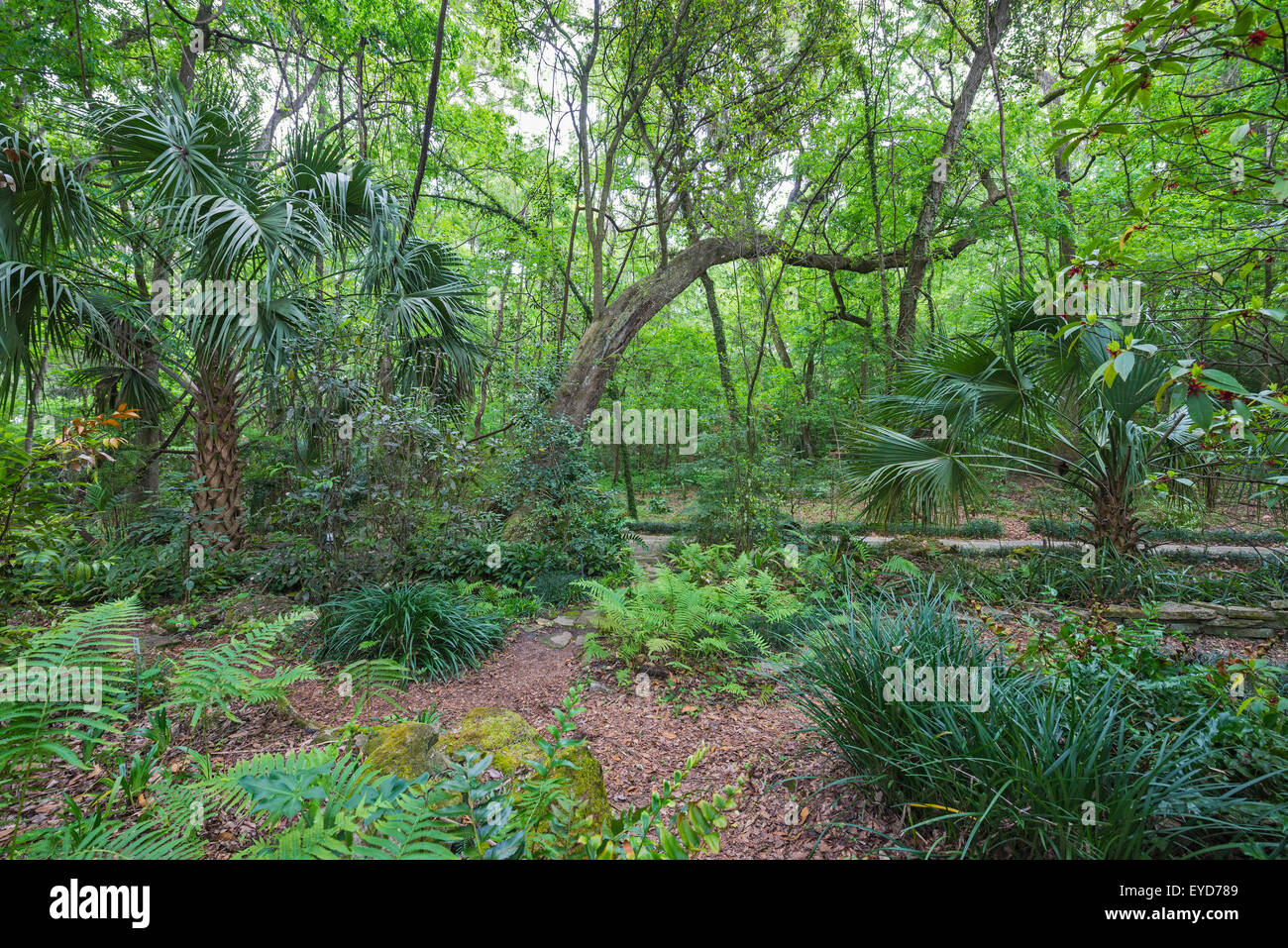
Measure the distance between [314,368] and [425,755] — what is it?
3.17 m

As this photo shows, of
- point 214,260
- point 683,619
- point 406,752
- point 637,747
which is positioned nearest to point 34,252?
point 214,260

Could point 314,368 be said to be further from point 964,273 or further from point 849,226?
point 964,273

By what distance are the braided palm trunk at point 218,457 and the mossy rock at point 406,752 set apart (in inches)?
157

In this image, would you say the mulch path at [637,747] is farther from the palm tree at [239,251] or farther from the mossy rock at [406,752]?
the palm tree at [239,251]

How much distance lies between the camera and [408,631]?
136 inches

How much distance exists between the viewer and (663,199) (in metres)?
7.47

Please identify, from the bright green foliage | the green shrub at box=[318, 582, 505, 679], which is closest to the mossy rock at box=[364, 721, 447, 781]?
the green shrub at box=[318, 582, 505, 679]

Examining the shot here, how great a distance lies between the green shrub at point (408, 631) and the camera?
346cm

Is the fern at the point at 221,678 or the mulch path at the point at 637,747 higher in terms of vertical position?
the fern at the point at 221,678

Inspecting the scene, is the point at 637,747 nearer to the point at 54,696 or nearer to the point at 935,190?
the point at 54,696

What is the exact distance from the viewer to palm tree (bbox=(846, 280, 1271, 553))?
3.98 m

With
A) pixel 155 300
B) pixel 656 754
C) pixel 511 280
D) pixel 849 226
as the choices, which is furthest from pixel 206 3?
pixel 656 754

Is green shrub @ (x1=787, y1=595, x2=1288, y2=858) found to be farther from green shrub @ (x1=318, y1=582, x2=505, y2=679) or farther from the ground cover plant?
green shrub @ (x1=318, y1=582, x2=505, y2=679)

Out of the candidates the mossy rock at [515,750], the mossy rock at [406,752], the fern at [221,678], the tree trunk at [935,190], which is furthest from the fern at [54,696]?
the tree trunk at [935,190]
